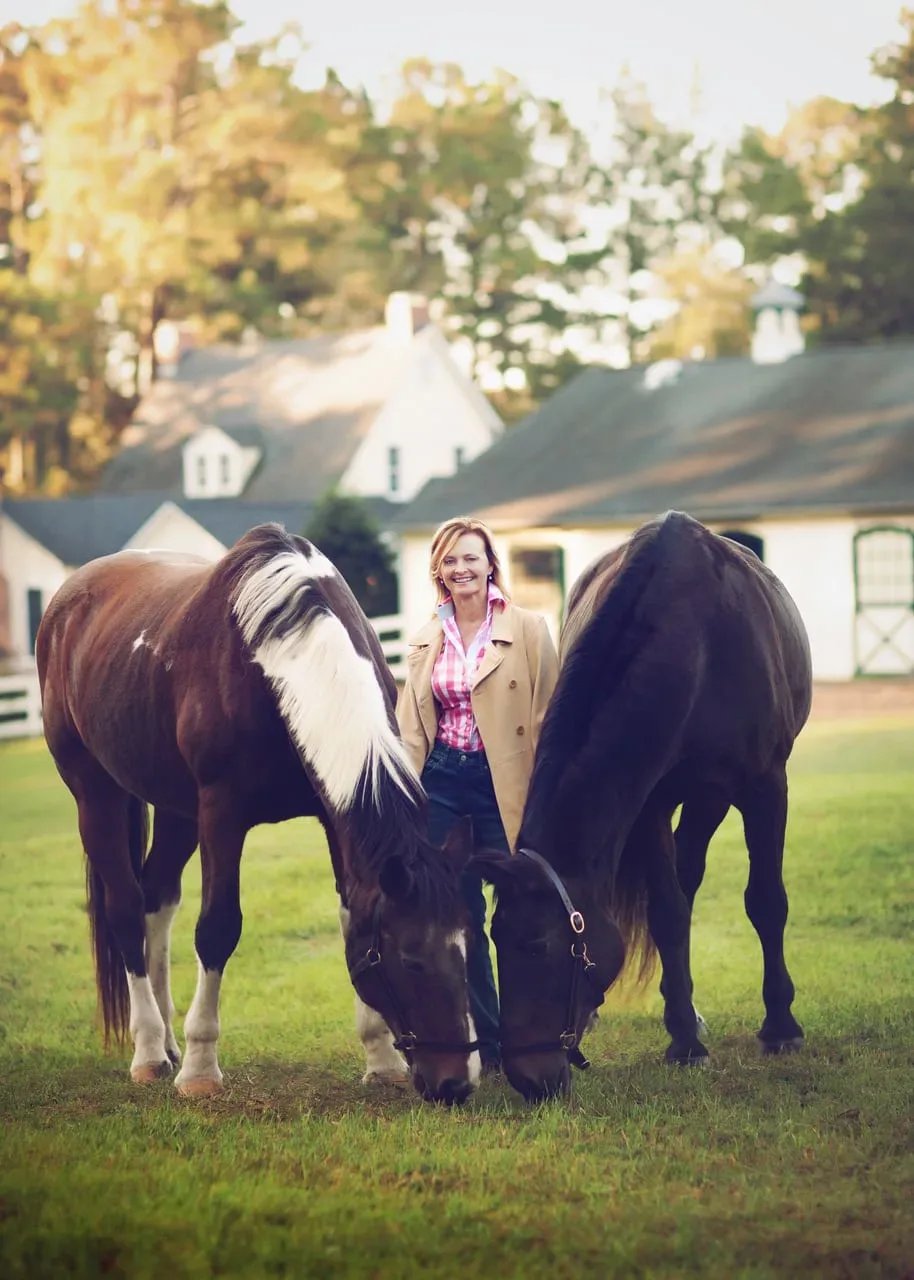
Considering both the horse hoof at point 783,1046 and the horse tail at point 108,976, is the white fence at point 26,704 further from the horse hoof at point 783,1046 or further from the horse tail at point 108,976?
the horse hoof at point 783,1046

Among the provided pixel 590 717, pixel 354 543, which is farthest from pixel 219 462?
pixel 590 717

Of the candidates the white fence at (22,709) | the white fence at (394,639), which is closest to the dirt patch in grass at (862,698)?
the white fence at (394,639)

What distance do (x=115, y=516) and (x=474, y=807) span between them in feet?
108

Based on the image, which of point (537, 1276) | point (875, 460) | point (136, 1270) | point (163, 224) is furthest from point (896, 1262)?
point (163, 224)

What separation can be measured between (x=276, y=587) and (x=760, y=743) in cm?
177

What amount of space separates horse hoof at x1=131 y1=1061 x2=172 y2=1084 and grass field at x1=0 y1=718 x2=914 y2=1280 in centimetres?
14

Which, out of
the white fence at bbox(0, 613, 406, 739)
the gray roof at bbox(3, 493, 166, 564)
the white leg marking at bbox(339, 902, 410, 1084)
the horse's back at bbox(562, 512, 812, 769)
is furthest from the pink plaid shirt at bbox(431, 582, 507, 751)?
the gray roof at bbox(3, 493, 166, 564)

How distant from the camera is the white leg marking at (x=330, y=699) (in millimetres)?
5520

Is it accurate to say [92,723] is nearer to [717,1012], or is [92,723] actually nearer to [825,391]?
[717,1012]

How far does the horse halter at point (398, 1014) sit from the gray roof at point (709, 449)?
68.7 feet

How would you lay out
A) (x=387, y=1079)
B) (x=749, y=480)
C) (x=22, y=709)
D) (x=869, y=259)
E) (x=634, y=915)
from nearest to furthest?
(x=387, y=1079) → (x=634, y=915) → (x=22, y=709) → (x=749, y=480) → (x=869, y=259)

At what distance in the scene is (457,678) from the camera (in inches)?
243

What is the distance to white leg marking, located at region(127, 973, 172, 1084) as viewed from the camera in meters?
6.37

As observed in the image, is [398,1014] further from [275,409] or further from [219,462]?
[275,409]
